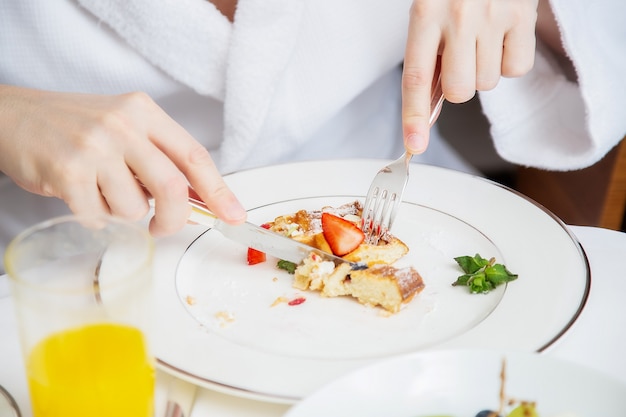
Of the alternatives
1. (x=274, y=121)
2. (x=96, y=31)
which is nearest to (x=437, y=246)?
(x=274, y=121)

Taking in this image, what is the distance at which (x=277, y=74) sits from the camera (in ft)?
5.10

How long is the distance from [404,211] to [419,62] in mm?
307

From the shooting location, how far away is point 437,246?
47.9 inches

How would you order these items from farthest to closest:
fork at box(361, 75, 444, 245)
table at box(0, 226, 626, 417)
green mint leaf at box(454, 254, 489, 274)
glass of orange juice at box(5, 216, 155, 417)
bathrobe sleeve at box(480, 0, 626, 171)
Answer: bathrobe sleeve at box(480, 0, 626, 171) < fork at box(361, 75, 444, 245) < green mint leaf at box(454, 254, 489, 274) < table at box(0, 226, 626, 417) < glass of orange juice at box(5, 216, 155, 417)

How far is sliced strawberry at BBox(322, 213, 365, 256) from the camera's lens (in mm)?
1175

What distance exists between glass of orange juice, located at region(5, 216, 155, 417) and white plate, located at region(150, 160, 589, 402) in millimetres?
172

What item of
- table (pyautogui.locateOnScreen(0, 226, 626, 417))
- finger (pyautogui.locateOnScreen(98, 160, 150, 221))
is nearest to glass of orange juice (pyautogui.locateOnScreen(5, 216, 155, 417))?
table (pyautogui.locateOnScreen(0, 226, 626, 417))

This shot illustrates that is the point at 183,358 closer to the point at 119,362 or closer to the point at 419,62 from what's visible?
the point at 119,362

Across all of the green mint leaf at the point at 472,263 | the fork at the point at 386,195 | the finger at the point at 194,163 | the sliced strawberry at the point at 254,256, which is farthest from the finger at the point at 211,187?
the green mint leaf at the point at 472,263

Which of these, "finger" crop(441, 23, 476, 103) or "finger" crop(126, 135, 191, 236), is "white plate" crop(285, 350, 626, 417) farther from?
"finger" crop(441, 23, 476, 103)

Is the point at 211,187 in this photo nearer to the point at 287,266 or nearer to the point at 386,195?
the point at 287,266

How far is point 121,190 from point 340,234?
378 mm

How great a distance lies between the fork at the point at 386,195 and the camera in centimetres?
123

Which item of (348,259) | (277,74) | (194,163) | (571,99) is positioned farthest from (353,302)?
(571,99)
